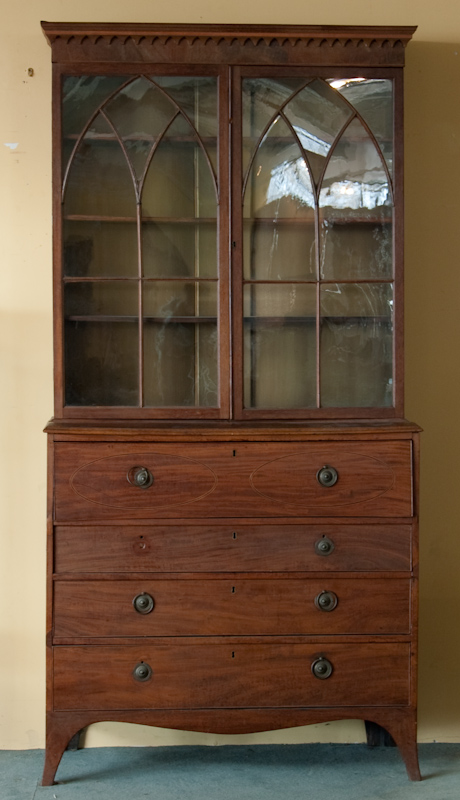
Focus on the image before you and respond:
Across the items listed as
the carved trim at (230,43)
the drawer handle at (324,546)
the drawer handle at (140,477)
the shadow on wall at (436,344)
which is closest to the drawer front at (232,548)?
the drawer handle at (324,546)

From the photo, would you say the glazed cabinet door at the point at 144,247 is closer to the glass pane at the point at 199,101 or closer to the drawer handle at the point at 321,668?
the glass pane at the point at 199,101

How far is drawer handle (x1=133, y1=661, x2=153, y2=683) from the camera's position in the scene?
6.97 ft

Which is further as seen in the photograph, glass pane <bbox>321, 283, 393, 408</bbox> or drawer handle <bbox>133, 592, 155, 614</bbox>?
glass pane <bbox>321, 283, 393, 408</bbox>

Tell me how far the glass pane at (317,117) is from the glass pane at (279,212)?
0.11ft

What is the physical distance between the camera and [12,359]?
2490 millimetres

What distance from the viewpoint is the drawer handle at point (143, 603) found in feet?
6.97

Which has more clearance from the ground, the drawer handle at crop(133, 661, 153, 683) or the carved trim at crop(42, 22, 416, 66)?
the carved trim at crop(42, 22, 416, 66)

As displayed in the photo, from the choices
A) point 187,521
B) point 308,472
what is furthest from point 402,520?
point 187,521

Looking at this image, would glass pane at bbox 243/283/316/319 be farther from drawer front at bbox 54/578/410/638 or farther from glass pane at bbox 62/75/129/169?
drawer front at bbox 54/578/410/638

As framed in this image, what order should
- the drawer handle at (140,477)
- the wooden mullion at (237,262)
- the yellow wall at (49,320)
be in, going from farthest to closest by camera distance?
the yellow wall at (49,320) → the wooden mullion at (237,262) → the drawer handle at (140,477)

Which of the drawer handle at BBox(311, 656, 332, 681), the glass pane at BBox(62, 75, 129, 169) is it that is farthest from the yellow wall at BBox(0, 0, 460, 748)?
the drawer handle at BBox(311, 656, 332, 681)

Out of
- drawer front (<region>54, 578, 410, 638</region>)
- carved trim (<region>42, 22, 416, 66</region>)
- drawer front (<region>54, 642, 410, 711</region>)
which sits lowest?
drawer front (<region>54, 642, 410, 711</region>)

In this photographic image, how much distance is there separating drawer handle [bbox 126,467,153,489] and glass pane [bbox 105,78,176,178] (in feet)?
2.98

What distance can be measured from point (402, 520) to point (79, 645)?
983 millimetres
